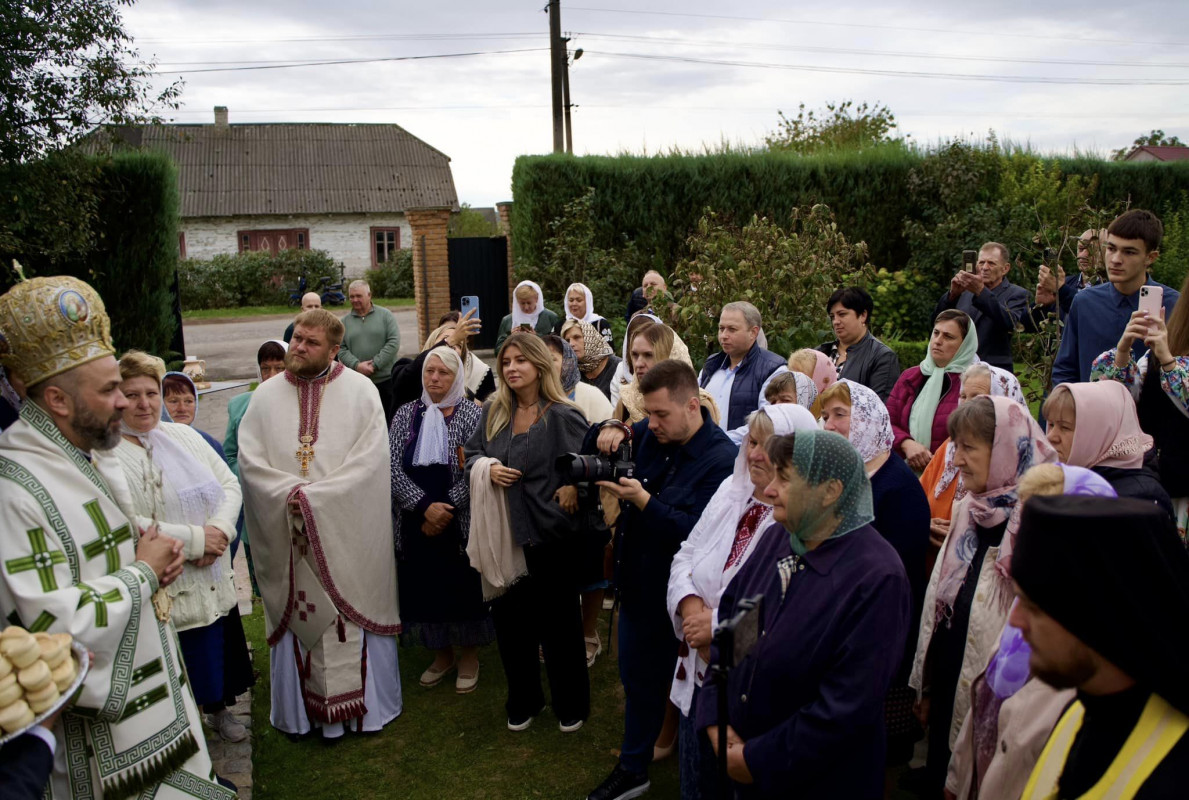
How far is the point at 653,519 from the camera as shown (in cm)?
386

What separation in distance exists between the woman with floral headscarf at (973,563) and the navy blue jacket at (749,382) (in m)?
1.98

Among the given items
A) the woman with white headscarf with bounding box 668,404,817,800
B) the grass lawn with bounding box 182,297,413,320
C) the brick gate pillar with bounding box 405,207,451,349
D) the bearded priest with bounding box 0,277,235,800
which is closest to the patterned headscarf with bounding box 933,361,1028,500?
the woman with white headscarf with bounding box 668,404,817,800

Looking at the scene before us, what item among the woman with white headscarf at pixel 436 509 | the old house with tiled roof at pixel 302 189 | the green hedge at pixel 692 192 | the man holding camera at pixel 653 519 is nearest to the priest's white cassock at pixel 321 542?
the woman with white headscarf at pixel 436 509

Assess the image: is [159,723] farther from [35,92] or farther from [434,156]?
[434,156]

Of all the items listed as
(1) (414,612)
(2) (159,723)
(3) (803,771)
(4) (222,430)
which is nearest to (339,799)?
(1) (414,612)

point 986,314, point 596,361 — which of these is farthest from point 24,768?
point 986,314

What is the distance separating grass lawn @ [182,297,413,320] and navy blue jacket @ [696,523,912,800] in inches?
1012

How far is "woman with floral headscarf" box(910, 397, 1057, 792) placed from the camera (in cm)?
351

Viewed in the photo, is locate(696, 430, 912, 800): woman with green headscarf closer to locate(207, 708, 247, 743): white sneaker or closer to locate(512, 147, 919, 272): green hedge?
locate(207, 708, 247, 743): white sneaker

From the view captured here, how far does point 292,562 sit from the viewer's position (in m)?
4.84

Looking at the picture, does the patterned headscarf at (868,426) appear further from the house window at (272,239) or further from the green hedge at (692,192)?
the house window at (272,239)

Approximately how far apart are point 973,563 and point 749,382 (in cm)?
223

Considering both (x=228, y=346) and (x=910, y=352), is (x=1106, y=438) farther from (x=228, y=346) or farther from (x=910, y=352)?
(x=228, y=346)

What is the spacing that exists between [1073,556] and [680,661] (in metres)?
2.28
